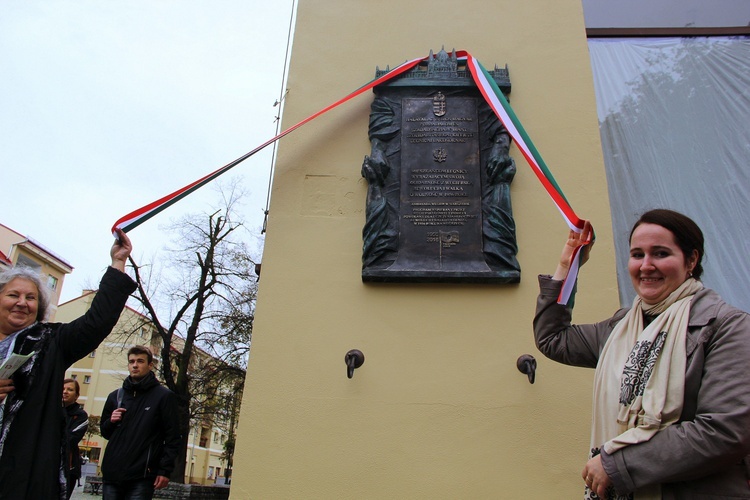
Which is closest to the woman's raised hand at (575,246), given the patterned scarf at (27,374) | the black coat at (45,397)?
the black coat at (45,397)

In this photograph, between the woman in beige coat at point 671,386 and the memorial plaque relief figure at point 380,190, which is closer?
the woman in beige coat at point 671,386

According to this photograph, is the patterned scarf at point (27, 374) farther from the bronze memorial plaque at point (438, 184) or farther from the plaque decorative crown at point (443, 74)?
the plaque decorative crown at point (443, 74)

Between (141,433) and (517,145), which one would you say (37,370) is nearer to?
(141,433)

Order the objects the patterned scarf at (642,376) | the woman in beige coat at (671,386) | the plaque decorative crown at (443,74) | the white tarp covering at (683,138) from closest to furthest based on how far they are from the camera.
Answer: the woman in beige coat at (671,386) < the patterned scarf at (642,376) < the white tarp covering at (683,138) < the plaque decorative crown at (443,74)

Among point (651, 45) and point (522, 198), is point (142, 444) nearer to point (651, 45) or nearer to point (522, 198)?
point (522, 198)

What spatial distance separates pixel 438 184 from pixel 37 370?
2.42 m

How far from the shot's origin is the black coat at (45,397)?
2002 millimetres

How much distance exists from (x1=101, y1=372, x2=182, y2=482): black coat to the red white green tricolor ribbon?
1433 mm

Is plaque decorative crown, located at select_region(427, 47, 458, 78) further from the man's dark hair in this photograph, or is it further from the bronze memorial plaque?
the man's dark hair

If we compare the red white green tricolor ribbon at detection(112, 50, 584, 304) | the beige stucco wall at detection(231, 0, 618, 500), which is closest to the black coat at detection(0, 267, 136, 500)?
the red white green tricolor ribbon at detection(112, 50, 584, 304)

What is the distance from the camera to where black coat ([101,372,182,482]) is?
3557 millimetres

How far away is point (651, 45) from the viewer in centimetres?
449

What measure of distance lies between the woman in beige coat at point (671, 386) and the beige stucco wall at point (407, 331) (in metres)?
1.27

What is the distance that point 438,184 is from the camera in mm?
3637
